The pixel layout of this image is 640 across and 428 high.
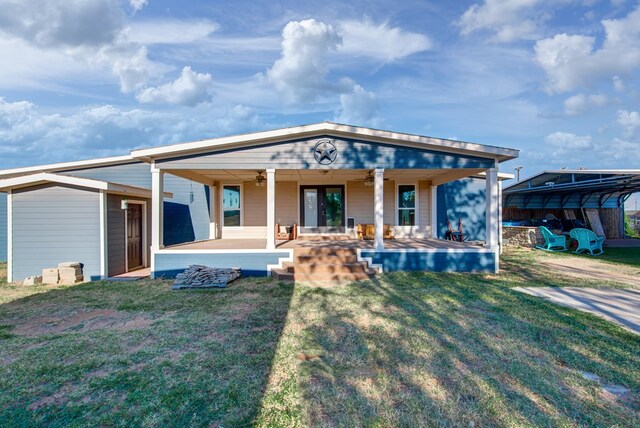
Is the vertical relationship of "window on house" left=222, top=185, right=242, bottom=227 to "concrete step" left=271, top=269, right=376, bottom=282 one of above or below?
above

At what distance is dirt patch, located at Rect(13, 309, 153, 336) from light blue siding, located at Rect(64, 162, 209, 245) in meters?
6.04

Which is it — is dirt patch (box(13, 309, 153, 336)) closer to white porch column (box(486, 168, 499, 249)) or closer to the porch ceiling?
the porch ceiling

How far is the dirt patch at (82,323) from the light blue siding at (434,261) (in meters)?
4.95

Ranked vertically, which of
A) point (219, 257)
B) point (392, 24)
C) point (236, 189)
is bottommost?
point (219, 257)

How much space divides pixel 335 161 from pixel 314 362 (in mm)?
5227

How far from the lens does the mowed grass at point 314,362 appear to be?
2305mm

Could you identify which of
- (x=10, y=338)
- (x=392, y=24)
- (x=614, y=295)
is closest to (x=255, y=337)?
(x=10, y=338)

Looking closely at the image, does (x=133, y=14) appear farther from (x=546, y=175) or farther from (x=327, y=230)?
(x=546, y=175)

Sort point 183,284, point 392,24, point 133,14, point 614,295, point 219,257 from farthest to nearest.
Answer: point 392,24 → point 133,14 → point 219,257 → point 183,284 → point 614,295

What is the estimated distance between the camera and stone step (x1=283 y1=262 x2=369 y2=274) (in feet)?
23.6

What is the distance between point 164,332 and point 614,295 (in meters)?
7.54

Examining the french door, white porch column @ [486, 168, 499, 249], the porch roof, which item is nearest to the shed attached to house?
the porch roof

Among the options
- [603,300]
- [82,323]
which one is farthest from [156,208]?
[603,300]

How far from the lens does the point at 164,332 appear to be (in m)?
3.99
